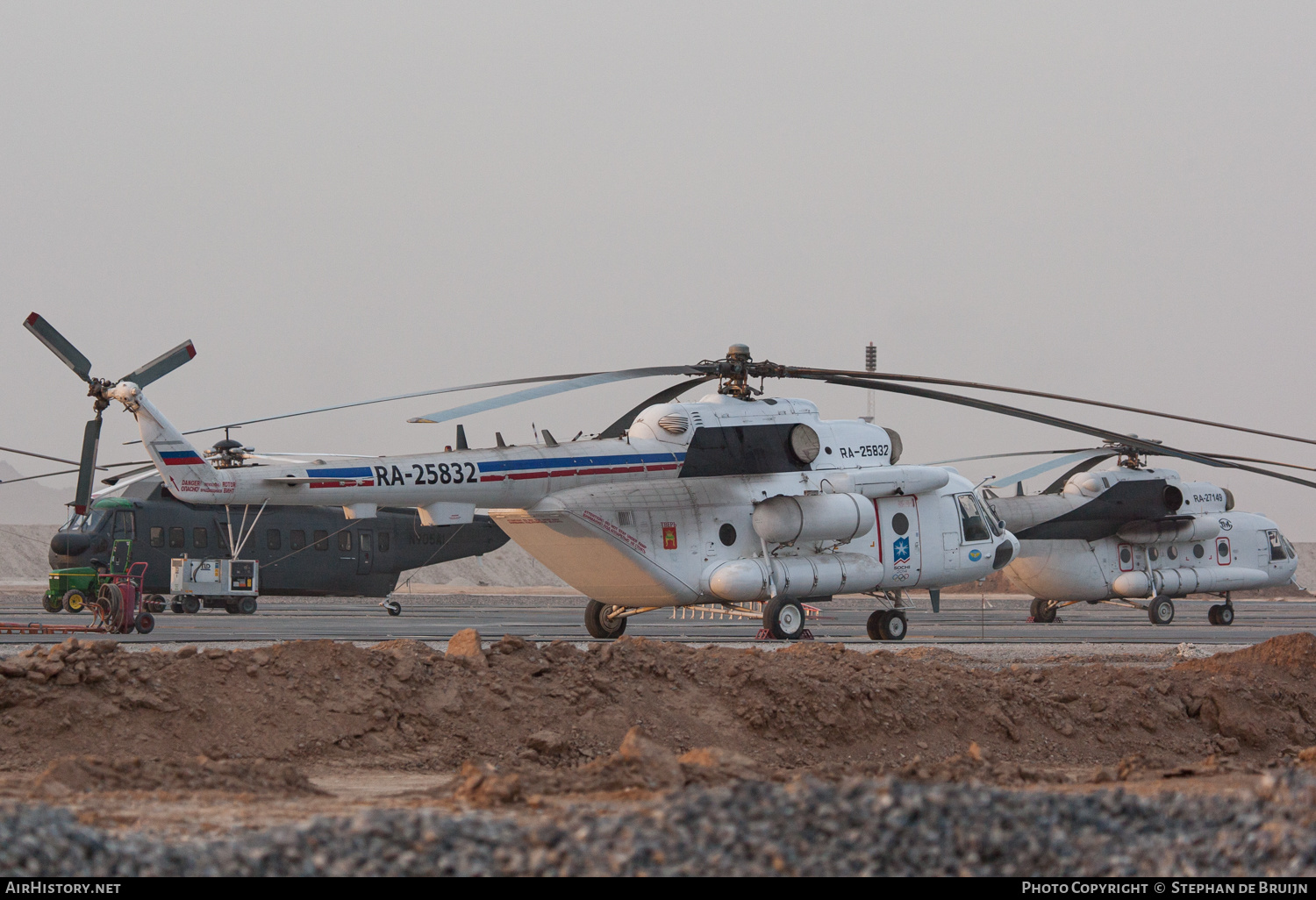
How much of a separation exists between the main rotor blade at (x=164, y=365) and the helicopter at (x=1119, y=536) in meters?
19.3

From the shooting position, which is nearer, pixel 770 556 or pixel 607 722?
pixel 607 722

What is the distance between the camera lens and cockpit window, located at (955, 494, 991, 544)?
2392cm

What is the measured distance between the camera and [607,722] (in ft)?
34.8

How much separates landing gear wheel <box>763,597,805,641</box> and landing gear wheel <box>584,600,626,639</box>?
250cm

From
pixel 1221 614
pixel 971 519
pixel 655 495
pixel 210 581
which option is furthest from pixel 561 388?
pixel 1221 614

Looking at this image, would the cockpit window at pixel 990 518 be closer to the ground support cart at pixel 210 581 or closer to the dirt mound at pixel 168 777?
the ground support cart at pixel 210 581

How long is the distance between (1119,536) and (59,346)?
2455cm

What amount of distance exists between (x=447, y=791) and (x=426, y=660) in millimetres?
4175

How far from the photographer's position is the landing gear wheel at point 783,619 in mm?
21344

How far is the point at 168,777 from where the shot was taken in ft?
23.5

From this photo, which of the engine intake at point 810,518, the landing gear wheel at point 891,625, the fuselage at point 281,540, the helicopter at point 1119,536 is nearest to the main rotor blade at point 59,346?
the engine intake at point 810,518

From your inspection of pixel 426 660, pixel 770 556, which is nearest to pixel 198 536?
pixel 770 556
